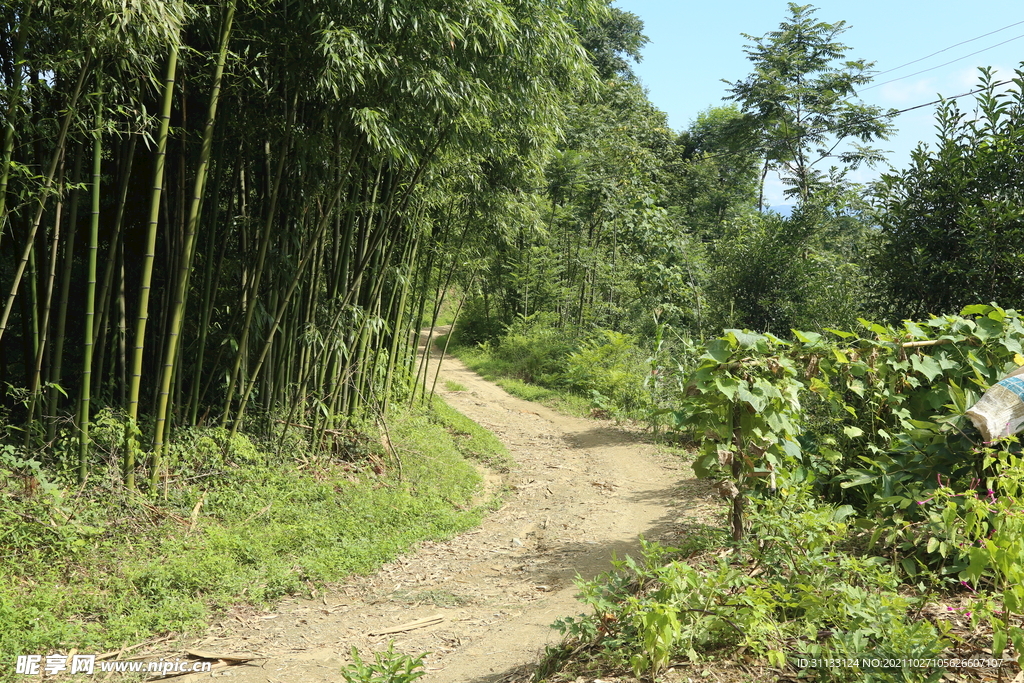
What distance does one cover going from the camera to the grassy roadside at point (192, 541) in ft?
10.6

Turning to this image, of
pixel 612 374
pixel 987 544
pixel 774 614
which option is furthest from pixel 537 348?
pixel 987 544

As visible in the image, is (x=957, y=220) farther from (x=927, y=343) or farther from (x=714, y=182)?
(x=714, y=182)

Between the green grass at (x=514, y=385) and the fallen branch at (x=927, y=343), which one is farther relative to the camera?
the green grass at (x=514, y=385)

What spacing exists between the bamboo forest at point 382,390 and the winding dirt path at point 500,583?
4cm

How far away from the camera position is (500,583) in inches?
158

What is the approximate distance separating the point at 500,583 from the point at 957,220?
142 inches

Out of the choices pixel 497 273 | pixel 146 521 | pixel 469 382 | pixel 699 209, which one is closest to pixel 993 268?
pixel 146 521

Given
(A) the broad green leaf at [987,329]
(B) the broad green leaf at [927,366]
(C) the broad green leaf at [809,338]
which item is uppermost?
(A) the broad green leaf at [987,329]

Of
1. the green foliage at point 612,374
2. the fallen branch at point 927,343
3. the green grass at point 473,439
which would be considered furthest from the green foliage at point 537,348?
the fallen branch at point 927,343

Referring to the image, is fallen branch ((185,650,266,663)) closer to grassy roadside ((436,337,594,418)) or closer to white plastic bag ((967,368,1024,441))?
white plastic bag ((967,368,1024,441))

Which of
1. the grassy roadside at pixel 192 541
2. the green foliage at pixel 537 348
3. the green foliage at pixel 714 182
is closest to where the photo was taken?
the grassy roadside at pixel 192 541

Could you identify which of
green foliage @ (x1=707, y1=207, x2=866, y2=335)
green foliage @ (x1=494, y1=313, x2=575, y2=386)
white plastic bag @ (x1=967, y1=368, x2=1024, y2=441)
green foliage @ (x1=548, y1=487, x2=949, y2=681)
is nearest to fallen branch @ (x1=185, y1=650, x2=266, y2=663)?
green foliage @ (x1=548, y1=487, x2=949, y2=681)

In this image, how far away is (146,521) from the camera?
3885 millimetres

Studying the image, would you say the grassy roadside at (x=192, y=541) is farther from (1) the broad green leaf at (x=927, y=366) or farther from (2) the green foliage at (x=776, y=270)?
(2) the green foliage at (x=776, y=270)
